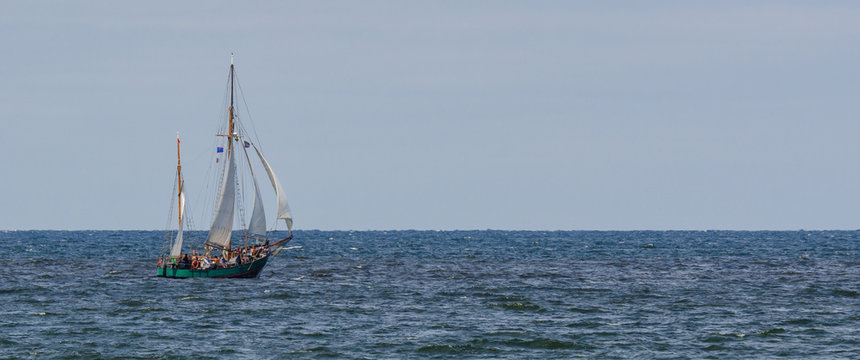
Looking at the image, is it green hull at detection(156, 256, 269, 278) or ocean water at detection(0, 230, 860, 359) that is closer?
ocean water at detection(0, 230, 860, 359)

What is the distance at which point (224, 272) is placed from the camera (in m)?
62.4

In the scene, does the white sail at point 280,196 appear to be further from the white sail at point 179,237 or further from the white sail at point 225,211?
the white sail at point 179,237

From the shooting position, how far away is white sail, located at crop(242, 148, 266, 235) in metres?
60.5

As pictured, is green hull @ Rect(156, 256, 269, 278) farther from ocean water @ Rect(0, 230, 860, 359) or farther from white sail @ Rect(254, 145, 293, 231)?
white sail @ Rect(254, 145, 293, 231)

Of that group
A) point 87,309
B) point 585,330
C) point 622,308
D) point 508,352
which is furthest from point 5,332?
point 622,308

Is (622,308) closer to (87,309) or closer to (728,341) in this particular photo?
(728,341)

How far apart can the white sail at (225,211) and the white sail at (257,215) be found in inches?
57.6

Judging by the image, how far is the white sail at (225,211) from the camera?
6188cm

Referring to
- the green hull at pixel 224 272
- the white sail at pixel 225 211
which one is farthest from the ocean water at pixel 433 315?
the white sail at pixel 225 211

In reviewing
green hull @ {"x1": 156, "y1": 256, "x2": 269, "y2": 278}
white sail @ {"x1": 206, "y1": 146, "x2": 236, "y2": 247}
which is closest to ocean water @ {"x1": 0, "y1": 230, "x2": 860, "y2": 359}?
green hull @ {"x1": 156, "y1": 256, "x2": 269, "y2": 278}

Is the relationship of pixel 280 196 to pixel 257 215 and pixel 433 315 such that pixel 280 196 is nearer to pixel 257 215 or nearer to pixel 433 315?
pixel 257 215

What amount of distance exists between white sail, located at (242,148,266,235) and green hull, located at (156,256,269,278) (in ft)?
8.13

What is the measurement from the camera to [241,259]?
62875 mm

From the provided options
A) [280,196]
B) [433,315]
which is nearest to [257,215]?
[280,196]
